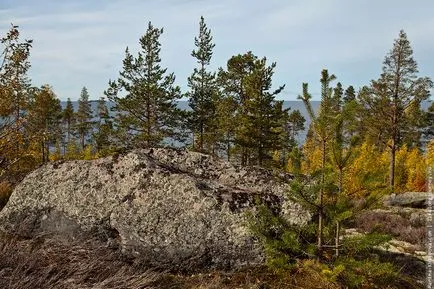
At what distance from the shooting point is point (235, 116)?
2931 centimetres

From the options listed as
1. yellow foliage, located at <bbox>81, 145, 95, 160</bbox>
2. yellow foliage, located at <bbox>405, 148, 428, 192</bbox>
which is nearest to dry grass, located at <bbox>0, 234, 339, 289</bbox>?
yellow foliage, located at <bbox>81, 145, 95, 160</bbox>

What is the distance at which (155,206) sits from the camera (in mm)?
6633

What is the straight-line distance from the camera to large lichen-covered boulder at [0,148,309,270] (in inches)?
245

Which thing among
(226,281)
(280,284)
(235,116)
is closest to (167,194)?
(226,281)

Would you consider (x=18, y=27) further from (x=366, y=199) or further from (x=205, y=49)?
(x=205, y=49)

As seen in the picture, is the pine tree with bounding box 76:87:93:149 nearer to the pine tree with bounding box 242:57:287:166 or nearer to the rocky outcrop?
the pine tree with bounding box 242:57:287:166

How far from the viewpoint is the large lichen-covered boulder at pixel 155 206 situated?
6.23 m

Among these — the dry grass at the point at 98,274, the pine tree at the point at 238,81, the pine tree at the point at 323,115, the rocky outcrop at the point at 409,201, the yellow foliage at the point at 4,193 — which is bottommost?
the rocky outcrop at the point at 409,201

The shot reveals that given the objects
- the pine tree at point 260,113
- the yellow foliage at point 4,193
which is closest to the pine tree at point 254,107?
the pine tree at point 260,113

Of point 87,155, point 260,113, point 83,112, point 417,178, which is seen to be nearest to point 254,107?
point 260,113

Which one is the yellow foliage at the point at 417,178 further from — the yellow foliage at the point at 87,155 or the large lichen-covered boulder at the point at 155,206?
the large lichen-covered boulder at the point at 155,206

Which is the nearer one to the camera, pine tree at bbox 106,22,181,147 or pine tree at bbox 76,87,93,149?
pine tree at bbox 106,22,181,147

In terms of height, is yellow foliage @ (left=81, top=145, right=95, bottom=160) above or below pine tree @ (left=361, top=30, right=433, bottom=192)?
below

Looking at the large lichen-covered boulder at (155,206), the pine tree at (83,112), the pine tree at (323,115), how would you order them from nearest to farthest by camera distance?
1. the pine tree at (323,115)
2. the large lichen-covered boulder at (155,206)
3. the pine tree at (83,112)
